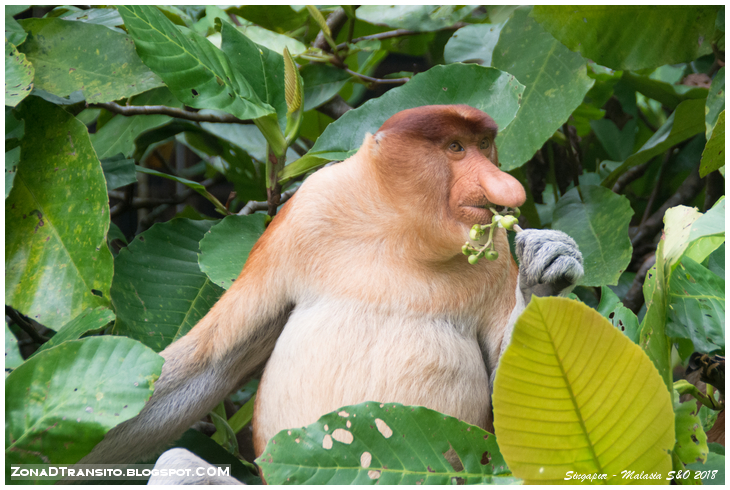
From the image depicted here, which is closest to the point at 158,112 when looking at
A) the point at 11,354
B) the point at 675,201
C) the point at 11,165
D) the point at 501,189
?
the point at 11,165

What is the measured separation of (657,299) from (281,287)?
539mm

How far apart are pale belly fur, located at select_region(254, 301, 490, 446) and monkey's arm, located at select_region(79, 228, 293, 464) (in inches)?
2.5

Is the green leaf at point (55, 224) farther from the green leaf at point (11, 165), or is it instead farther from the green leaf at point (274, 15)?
the green leaf at point (274, 15)

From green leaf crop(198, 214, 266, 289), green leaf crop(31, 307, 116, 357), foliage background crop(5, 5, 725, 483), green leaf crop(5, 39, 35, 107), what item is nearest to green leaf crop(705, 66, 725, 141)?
foliage background crop(5, 5, 725, 483)

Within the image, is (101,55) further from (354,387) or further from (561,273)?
(561,273)

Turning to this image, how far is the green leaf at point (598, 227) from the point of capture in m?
1.17

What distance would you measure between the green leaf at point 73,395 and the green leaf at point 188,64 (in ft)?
1.51

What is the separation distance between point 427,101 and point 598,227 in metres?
0.48

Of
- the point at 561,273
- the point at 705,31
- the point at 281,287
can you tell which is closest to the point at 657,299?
the point at 561,273

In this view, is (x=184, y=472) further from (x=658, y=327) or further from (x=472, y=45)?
(x=472, y=45)

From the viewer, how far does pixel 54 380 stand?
0.79 meters

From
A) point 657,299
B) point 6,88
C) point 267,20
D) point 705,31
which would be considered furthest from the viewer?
point 267,20

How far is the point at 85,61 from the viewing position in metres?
1.18

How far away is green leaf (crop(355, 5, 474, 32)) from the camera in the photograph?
129cm
